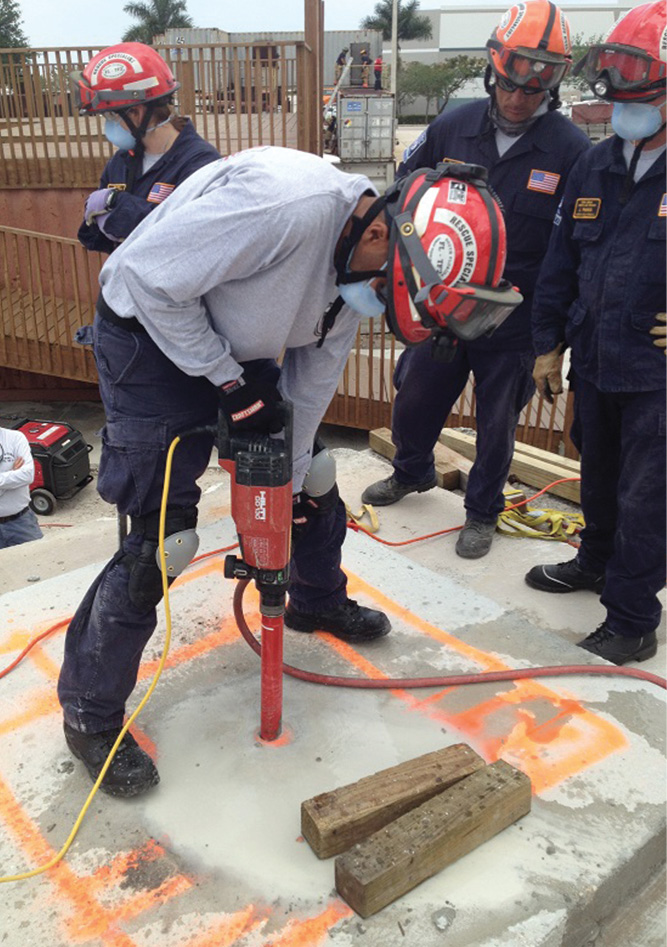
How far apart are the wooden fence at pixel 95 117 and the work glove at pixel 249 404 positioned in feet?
26.8

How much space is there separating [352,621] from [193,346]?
4.88 feet

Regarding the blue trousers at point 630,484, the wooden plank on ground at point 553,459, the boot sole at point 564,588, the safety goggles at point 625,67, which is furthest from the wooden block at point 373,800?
the wooden plank on ground at point 553,459

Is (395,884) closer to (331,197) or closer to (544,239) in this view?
(331,197)

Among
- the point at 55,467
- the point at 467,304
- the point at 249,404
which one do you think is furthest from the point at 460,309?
the point at 55,467

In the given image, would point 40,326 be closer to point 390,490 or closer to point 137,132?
point 137,132

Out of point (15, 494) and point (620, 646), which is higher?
point (620, 646)

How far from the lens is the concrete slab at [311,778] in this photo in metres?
2.11

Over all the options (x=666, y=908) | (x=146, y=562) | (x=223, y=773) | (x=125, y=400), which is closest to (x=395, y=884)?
(x=223, y=773)

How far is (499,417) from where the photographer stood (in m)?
4.04

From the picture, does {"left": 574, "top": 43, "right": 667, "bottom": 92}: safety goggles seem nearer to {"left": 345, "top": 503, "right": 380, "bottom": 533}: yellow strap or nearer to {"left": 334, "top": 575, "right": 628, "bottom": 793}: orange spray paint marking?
{"left": 334, "top": 575, "right": 628, "bottom": 793}: orange spray paint marking

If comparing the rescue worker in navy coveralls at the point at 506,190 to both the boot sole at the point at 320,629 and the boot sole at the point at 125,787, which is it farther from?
the boot sole at the point at 125,787

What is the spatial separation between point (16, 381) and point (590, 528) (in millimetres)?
9102

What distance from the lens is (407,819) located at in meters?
2.24

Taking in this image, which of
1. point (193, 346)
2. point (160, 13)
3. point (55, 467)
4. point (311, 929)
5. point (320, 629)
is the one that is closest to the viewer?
point (311, 929)
